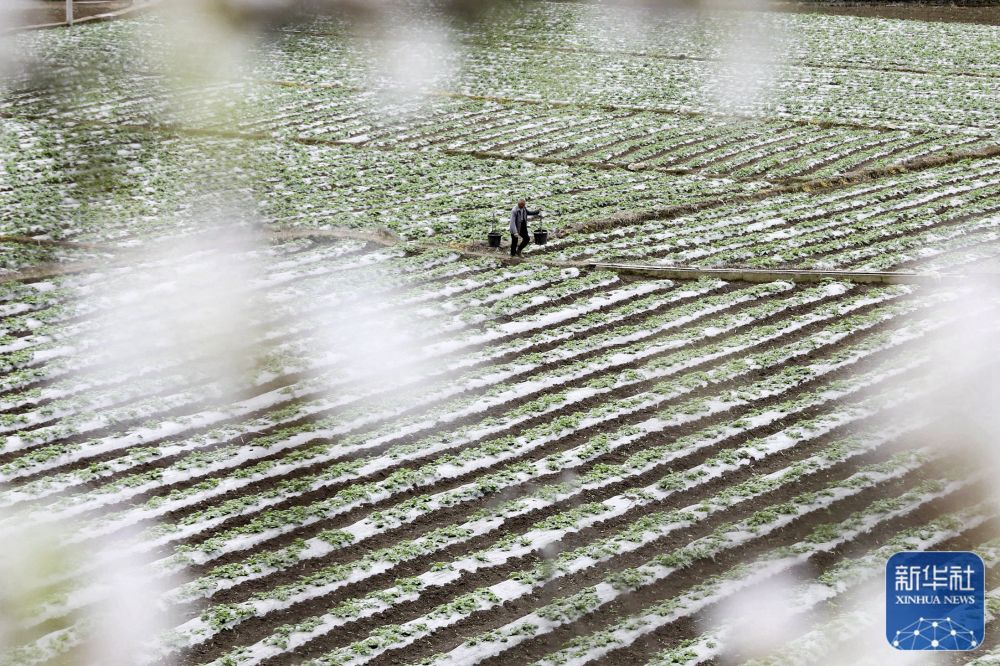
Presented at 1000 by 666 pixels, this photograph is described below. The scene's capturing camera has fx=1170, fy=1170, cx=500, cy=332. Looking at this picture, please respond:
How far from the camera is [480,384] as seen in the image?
15.1m

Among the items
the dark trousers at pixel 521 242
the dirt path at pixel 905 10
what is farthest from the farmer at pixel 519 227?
the dirt path at pixel 905 10

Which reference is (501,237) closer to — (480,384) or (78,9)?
(480,384)

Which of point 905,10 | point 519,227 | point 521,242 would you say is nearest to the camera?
point 519,227

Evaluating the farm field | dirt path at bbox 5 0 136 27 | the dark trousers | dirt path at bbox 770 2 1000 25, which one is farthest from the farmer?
dirt path at bbox 770 2 1000 25

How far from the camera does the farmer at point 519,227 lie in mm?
19797

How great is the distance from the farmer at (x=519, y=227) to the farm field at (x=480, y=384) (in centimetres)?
26

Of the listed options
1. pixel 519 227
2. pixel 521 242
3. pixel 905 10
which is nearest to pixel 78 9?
pixel 521 242

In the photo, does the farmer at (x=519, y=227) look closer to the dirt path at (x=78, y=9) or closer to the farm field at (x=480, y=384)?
the farm field at (x=480, y=384)

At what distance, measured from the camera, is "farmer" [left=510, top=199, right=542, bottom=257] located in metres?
19.8

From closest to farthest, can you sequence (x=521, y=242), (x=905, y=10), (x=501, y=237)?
(x=521, y=242) < (x=501, y=237) < (x=905, y=10)

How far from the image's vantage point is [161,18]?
40.0m

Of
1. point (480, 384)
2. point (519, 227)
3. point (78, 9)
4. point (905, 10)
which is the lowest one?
point (480, 384)

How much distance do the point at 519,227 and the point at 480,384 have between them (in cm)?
546

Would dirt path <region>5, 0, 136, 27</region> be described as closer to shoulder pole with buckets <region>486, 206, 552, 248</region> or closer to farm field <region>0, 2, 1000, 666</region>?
farm field <region>0, 2, 1000, 666</region>
